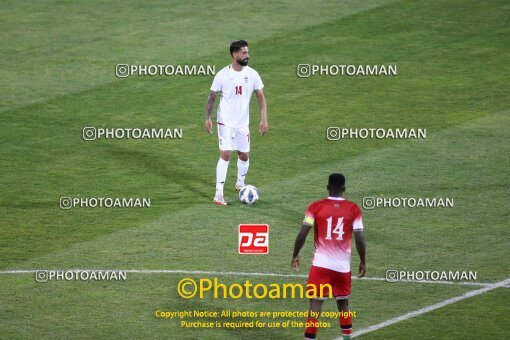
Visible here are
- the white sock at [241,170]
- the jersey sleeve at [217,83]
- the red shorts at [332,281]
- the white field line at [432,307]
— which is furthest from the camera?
the white sock at [241,170]

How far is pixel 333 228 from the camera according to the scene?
43.9 feet

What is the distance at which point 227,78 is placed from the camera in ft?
64.0

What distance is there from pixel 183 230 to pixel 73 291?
2.96 m

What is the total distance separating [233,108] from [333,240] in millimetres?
6677

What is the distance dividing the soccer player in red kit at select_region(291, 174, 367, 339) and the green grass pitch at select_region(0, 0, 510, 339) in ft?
4.02

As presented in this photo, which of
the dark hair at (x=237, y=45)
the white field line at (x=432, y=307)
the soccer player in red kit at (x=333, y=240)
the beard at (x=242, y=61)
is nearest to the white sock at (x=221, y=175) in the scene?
the beard at (x=242, y=61)

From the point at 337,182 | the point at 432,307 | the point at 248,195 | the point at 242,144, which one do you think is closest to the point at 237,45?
the point at 242,144

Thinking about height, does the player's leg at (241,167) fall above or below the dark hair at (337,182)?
above

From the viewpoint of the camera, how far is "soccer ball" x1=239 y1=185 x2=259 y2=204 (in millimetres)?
19641

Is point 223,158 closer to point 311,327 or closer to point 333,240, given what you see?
point 333,240

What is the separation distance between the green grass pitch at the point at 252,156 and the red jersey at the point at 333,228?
1.49 meters

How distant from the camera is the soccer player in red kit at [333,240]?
13320 millimetres

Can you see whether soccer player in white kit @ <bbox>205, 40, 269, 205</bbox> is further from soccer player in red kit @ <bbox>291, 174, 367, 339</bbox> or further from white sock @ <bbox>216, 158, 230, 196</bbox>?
soccer player in red kit @ <bbox>291, 174, 367, 339</bbox>

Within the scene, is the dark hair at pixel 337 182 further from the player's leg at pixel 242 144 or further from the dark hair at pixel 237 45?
the player's leg at pixel 242 144
